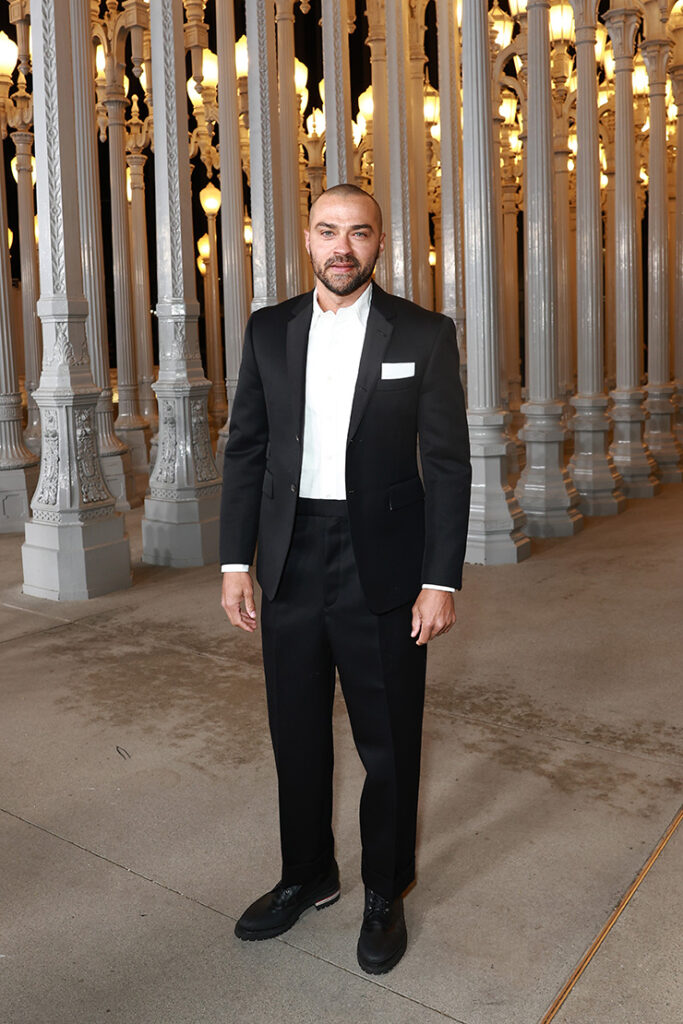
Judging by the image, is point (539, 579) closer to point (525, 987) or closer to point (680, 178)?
point (525, 987)

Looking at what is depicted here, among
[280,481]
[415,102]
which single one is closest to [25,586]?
[280,481]

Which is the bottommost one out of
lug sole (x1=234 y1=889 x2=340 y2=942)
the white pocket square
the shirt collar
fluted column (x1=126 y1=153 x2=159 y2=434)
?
lug sole (x1=234 y1=889 x2=340 y2=942)

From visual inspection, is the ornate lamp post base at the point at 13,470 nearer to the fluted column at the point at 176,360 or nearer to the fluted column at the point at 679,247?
the fluted column at the point at 176,360

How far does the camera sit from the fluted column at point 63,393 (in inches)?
286

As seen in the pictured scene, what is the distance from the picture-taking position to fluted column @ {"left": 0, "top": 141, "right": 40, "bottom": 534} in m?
10.5

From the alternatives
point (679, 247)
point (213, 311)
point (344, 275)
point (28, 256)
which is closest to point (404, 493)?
point (344, 275)

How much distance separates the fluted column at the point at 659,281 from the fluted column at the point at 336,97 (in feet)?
12.7

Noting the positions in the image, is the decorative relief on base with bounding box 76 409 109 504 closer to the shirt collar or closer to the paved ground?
the paved ground

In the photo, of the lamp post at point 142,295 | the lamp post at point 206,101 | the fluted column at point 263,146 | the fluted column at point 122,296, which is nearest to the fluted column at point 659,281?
the fluted column at point 263,146

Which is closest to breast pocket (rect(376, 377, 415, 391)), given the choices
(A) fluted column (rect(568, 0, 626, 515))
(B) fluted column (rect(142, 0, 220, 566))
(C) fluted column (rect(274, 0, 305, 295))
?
(B) fluted column (rect(142, 0, 220, 566))

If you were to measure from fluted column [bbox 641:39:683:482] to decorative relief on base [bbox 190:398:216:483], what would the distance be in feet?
20.1

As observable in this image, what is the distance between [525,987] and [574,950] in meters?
0.24

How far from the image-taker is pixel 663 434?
517 inches

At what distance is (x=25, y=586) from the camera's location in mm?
7750
